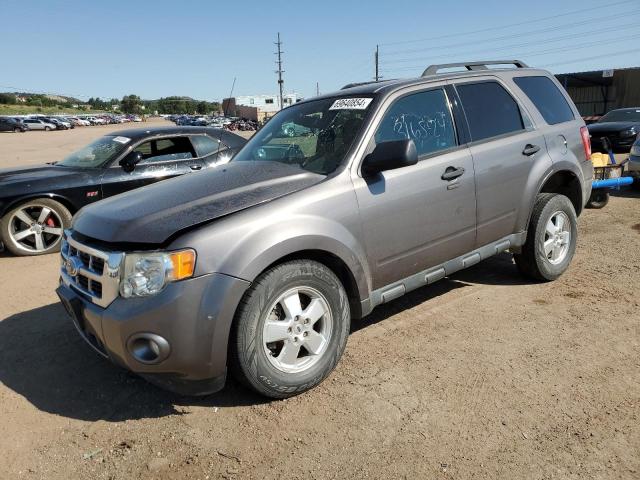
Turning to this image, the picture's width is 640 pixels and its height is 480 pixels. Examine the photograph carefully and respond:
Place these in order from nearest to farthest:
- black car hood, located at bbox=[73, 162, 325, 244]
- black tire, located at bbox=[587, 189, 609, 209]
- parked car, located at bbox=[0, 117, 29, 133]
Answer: black car hood, located at bbox=[73, 162, 325, 244] → black tire, located at bbox=[587, 189, 609, 209] → parked car, located at bbox=[0, 117, 29, 133]

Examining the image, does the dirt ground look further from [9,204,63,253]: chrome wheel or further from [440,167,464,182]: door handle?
[9,204,63,253]: chrome wheel

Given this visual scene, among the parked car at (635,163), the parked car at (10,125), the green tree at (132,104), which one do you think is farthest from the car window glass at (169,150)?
the green tree at (132,104)

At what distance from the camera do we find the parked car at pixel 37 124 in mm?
54875

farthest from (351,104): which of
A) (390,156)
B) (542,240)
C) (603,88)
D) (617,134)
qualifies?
(603,88)

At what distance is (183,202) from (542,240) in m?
3.16

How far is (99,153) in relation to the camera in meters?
6.96

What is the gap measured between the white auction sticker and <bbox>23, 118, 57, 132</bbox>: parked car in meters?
60.5

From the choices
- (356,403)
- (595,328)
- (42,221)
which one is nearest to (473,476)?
(356,403)

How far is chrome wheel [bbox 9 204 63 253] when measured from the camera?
6.29m

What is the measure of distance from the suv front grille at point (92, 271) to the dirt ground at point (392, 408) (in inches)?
28.9

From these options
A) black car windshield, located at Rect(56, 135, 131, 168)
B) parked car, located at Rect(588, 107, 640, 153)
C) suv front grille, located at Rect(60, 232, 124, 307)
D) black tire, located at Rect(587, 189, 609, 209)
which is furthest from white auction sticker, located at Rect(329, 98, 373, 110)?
parked car, located at Rect(588, 107, 640, 153)

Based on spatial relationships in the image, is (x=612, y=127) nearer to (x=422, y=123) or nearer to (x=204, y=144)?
(x=204, y=144)

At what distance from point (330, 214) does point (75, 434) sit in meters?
1.91

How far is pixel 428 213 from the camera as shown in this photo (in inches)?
139
